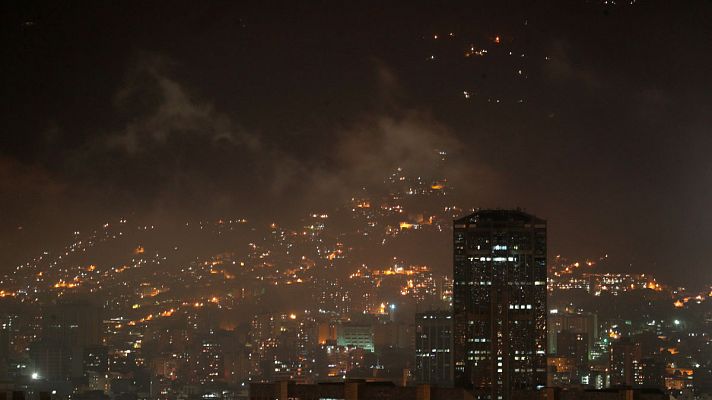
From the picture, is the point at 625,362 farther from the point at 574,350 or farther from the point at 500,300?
the point at 500,300

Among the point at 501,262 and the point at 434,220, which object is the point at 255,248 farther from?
the point at 501,262

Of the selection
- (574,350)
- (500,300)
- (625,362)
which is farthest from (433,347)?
(500,300)

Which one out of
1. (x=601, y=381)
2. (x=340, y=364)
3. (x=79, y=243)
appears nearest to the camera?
(x=601, y=381)

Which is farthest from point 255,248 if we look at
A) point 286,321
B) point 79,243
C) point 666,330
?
point 666,330

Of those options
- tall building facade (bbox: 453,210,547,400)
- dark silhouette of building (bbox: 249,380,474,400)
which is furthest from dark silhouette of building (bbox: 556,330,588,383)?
dark silhouette of building (bbox: 249,380,474,400)

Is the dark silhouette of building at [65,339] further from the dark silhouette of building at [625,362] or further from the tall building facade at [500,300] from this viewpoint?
the dark silhouette of building at [625,362]

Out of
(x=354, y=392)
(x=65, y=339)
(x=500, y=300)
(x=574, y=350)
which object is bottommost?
(x=354, y=392)
